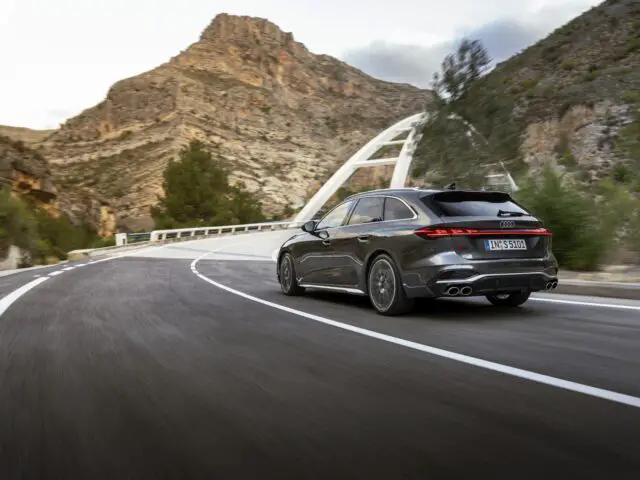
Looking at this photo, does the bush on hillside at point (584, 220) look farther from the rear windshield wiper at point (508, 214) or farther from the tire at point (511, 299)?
the rear windshield wiper at point (508, 214)

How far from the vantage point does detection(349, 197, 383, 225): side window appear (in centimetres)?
866

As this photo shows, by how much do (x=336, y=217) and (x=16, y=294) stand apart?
5.69 m

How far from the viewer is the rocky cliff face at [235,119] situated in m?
99.4

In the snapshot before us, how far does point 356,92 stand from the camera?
169875 millimetres

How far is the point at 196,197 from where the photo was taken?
70000mm

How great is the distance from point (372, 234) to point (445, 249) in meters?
1.26

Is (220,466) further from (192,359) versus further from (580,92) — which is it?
(580,92)

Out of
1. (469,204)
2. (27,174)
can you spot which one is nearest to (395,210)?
(469,204)

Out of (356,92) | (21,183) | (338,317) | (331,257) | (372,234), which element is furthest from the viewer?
(356,92)

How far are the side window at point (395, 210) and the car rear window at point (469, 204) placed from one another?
257 mm

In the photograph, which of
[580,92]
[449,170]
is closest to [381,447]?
[449,170]

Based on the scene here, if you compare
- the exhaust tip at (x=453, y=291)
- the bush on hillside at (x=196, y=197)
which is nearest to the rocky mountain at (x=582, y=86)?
the bush on hillside at (x=196, y=197)

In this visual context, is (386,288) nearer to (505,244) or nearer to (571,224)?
(505,244)

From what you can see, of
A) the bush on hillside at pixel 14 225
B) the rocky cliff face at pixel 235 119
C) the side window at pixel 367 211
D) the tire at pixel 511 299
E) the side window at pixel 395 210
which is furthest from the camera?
the rocky cliff face at pixel 235 119
